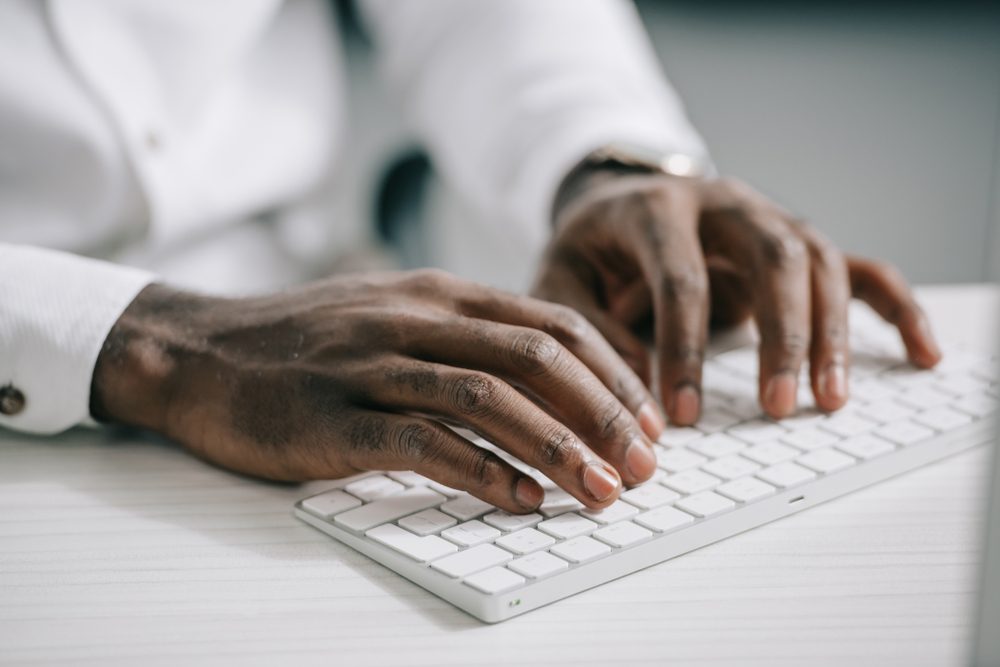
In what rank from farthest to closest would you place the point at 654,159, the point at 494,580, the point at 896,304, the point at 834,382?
1. the point at 654,159
2. the point at 896,304
3. the point at 834,382
4. the point at 494,580

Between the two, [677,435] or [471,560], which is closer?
[471,560]

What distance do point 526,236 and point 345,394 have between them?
61 centimetres

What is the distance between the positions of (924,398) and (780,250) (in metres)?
0.14

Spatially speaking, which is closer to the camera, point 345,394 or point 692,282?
point 345,394

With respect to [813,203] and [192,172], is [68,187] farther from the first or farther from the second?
[813,203]

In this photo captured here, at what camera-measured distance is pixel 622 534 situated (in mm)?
456

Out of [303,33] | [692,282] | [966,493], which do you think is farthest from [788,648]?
[303,33]

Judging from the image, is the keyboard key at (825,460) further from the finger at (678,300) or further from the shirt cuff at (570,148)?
the shirt cuff at (570,148)

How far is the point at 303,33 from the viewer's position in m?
1.13

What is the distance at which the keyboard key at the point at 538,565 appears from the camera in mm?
422

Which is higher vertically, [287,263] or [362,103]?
[362,103]

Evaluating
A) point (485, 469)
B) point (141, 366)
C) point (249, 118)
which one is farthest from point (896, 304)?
point (249, 118)

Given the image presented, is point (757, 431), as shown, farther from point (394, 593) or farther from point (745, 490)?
point (394, 593)

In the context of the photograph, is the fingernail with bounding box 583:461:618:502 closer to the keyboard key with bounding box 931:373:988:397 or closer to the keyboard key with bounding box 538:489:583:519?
the keyboard key with bounding box 538:489:583:519
